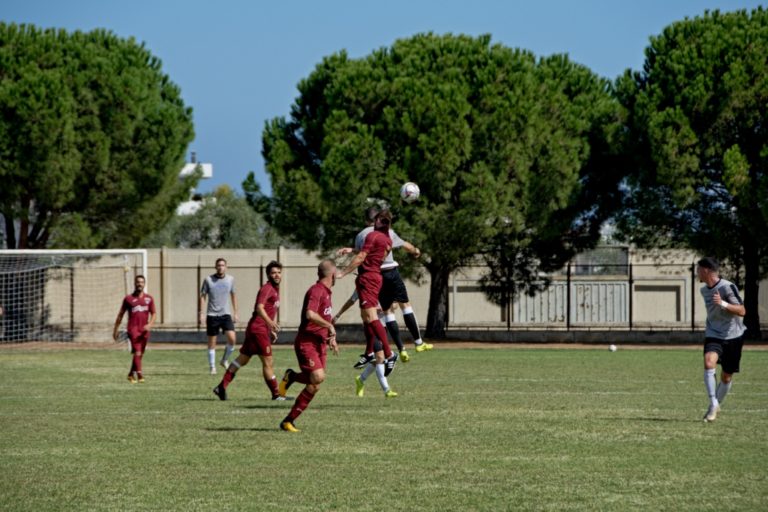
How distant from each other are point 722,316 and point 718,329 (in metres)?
0.17

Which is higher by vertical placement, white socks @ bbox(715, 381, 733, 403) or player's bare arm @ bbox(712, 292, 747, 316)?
player's bare arm @ bbox(712, 292, 747, 316)

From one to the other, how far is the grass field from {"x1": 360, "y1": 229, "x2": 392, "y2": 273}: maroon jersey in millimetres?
1959

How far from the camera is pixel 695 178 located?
135 feet

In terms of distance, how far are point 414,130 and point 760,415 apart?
26111 mm

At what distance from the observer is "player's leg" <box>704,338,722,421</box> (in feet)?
49.8

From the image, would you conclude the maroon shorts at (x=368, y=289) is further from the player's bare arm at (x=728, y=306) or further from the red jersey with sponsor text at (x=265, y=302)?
the player's bare arm at (x=728, y=306)

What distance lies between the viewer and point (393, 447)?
1279cm

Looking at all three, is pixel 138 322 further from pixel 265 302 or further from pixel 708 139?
pixel 708 139

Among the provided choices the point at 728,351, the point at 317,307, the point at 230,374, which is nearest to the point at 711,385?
the point at 728,351

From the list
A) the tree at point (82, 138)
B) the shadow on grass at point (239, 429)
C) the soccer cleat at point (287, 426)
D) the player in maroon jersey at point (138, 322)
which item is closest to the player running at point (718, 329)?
the soccer cleat at point (287, 426)

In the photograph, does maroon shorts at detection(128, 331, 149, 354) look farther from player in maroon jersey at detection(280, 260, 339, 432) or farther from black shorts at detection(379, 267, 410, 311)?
player in maroon jersey at detection(280, 260, 339, 432)

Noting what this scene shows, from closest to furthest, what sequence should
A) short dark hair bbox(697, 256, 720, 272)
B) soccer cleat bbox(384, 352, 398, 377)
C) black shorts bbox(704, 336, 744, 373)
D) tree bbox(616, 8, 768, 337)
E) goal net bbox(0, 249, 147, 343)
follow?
short dark hair bbox(697, 256, 720, 272)
black shorts bbox(704, 336, 744, 373)
soccer cleat bbox(384, 352, 398, 377)
tree bbox(616, 8, 768, 337)
goal net bbox(0, 249, 147, 343)

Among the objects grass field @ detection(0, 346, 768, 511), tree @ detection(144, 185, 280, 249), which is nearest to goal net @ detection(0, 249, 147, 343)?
grass field @ detection(0, 346, 768, 511)

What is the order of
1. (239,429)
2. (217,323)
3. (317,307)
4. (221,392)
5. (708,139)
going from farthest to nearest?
1. (708,139)
2. (217,323)
3. (221,392)
4. (239,429)
5. (317,307)
